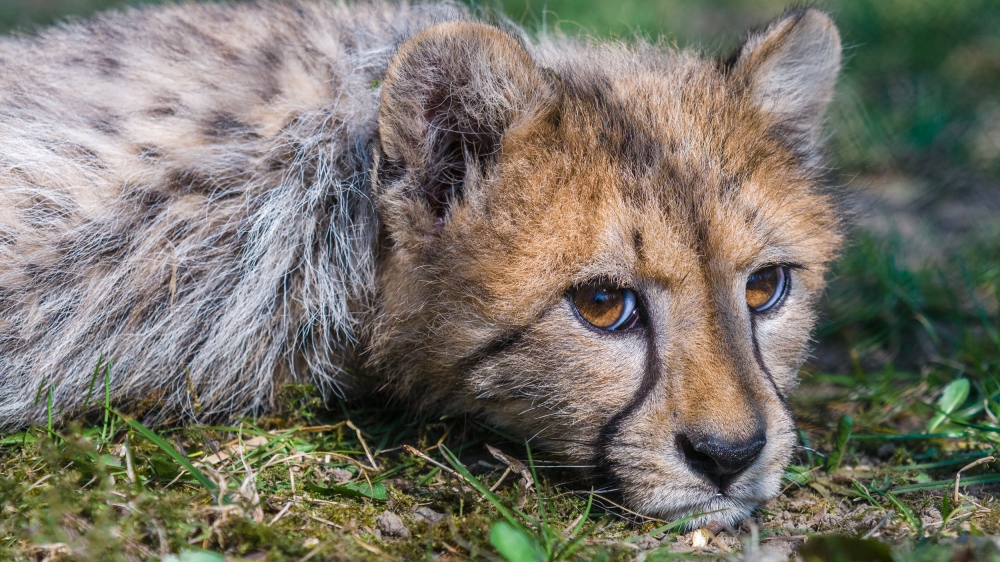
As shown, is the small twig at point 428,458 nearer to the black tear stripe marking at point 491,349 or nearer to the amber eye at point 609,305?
the black tear stripe marking at point 491,349

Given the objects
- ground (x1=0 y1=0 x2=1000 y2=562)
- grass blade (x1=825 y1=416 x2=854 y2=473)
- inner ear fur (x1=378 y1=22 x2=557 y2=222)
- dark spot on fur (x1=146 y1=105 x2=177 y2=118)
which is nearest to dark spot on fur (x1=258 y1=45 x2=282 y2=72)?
dark spot on fur (x1=146 y1=105 x2=177 y2=118)

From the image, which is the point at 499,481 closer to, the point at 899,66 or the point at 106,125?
the point at 106,125

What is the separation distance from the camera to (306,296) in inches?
167

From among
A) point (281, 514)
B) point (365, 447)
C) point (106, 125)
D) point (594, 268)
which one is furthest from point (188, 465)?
point (106, 125)

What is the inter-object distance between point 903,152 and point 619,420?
5395mm

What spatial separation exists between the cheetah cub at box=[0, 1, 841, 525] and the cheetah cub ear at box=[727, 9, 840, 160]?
0.01 m

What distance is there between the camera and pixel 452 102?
3.83m

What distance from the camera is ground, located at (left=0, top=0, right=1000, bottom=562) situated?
3141 mm

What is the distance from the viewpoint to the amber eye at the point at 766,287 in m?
3.99

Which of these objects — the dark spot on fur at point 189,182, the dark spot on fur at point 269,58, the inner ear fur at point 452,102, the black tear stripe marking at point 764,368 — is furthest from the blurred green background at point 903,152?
the dark spot on fur at point 189,182

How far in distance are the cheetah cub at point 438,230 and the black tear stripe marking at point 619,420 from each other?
0.01 m

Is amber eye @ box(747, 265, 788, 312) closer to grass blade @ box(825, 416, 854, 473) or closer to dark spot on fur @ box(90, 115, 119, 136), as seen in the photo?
grass blade @ box(825, 416, 854, 473)

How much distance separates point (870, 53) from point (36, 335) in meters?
8.05

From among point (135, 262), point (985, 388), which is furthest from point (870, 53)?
point (135, 262)
